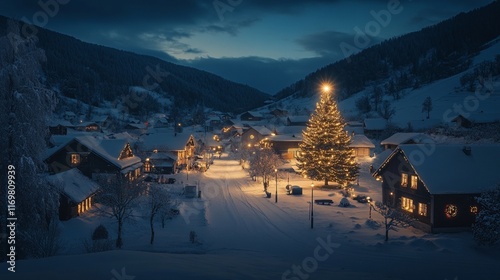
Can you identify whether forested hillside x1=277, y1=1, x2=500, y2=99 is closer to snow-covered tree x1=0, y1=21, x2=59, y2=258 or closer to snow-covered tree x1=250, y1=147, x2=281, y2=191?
snow-covered tree x1=250, y1=147, x2=281, y2=191

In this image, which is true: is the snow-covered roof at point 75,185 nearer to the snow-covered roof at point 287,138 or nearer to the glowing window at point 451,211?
the glowing window at point 451,211

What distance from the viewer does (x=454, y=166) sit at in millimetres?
29109

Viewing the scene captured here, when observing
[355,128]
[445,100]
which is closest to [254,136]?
[355,128]

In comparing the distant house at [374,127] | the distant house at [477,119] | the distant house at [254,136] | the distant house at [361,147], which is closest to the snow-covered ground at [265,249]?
the distant house at [361,147]

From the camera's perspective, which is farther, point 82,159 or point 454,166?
point 82,159

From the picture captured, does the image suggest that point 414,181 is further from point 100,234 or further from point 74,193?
point 74,193

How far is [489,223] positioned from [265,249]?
1385 centimetres

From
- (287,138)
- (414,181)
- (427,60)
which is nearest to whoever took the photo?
(414,181)

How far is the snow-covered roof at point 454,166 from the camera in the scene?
27422 millimetres

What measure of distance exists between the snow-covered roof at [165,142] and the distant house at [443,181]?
40412 millimetres

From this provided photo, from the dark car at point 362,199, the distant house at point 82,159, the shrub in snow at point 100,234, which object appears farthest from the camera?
the distant house at point 82,159

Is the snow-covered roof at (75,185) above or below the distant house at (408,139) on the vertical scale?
below

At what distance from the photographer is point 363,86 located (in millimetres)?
178250

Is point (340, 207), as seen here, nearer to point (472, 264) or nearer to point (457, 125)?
point (472, 264)
